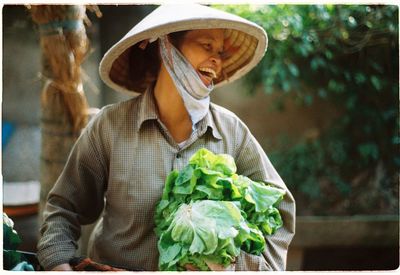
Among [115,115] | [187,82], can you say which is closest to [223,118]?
[187,82]

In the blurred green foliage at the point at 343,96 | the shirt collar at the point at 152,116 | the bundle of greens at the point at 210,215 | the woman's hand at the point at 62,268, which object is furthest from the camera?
the blurred green foliage at the point at 343,96

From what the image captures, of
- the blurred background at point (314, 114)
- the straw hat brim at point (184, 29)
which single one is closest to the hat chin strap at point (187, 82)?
the straw hat brim at point (184, 29)

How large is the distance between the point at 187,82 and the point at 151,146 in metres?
0.38

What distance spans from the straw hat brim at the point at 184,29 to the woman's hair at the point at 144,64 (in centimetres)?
4

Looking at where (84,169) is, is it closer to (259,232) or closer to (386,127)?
(259,232)

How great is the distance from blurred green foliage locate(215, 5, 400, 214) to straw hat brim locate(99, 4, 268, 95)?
277 centimetres

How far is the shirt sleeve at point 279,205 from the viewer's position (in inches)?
105

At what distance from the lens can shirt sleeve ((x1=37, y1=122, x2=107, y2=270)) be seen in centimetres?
268

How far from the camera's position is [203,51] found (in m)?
2.73

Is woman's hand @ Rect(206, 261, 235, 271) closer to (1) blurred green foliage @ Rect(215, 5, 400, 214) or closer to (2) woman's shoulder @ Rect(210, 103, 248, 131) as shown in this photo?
(2) woman's shoulder @ Rect(210, 103, 248, 131)

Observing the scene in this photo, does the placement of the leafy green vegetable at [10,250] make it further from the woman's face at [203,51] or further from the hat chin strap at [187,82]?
the woman's face at [203,51]

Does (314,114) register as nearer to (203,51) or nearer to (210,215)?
(203,51)

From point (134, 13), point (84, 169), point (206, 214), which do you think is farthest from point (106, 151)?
point (134, 13)

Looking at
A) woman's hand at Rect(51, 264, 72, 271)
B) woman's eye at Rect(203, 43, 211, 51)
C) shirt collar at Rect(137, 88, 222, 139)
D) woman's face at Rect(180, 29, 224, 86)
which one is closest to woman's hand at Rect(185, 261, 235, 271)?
woman's hand at Rect(51, 264, 72, 271)
